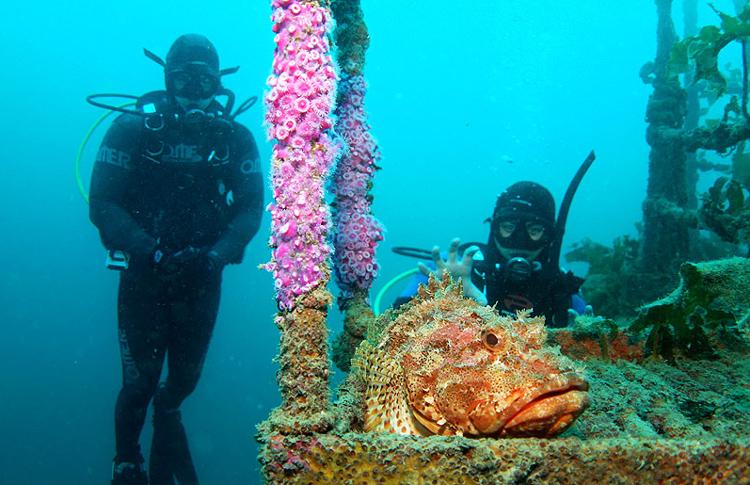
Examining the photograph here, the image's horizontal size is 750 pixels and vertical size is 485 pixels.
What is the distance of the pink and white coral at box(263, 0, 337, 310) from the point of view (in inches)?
81.8

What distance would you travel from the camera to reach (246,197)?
21.9ft


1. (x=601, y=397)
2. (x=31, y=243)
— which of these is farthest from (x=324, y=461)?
(x=31, y=243)

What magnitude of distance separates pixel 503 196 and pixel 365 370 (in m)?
3.97

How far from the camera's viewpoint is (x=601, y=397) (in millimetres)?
2344

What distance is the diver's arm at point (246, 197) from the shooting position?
21.2ft

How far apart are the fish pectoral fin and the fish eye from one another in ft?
1.60

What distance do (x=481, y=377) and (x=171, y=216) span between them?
579cm

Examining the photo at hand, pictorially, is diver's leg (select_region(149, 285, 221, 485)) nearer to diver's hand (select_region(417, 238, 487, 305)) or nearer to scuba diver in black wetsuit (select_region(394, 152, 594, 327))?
scuba diver in black wetsuit (select_region(394, 152, 594, 327))

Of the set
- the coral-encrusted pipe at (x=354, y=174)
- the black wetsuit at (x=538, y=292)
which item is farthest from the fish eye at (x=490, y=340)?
the black wetsuit at (x=538, y=292)

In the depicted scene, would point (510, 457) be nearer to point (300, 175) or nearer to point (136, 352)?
point (300, 175)

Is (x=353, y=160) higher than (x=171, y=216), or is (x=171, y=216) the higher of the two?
(x=171, y=216)

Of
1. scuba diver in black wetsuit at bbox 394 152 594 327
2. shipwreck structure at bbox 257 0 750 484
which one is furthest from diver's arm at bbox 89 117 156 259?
shipwreck structure at bbox 257 0 750 484

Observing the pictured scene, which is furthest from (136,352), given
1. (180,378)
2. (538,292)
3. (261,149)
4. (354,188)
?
(261,149)

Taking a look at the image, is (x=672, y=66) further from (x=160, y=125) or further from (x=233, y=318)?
(x=233, y=318)
